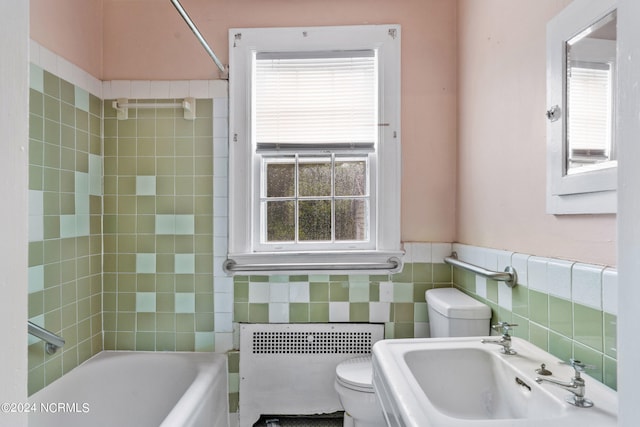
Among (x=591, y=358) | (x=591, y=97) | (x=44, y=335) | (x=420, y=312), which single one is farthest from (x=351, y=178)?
(x=44, y=335)

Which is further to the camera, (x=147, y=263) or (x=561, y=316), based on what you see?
(x=147, y=263)

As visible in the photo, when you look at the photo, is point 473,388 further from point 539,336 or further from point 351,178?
point 351,178

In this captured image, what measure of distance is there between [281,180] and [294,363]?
0.98 meters

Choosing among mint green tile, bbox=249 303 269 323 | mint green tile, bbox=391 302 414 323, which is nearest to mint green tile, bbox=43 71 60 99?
mint green tile, bbox=249 303 269 323

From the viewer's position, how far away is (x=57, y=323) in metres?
1.62

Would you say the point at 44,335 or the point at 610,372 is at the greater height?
the point at 610,372

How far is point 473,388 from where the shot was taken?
3.47ft

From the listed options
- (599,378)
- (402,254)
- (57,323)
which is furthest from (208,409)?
(599,378)

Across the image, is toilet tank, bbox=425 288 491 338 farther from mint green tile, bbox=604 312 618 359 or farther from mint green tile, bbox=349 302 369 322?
mint green tile, bbox=604 312 618 359

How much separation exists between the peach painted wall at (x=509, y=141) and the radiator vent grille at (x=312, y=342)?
2.49 feet

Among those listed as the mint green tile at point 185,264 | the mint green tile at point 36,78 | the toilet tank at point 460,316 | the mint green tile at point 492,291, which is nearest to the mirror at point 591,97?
the mint green tile at point 492,291

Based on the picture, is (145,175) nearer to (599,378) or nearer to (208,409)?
(208,409)

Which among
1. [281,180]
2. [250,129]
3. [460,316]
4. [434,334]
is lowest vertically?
[434,334]

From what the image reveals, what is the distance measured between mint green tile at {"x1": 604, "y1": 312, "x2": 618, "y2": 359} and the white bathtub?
143cm
